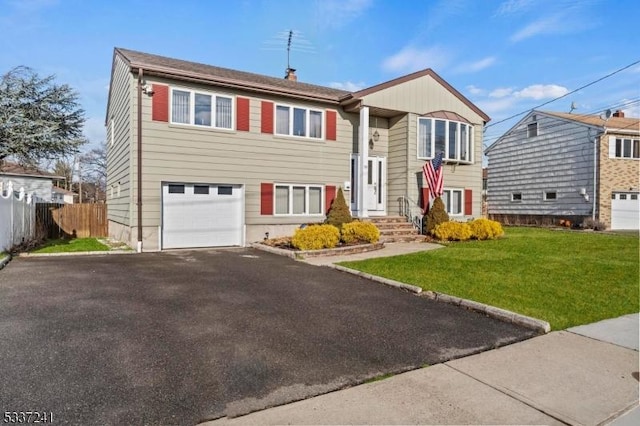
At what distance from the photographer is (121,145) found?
14.1m

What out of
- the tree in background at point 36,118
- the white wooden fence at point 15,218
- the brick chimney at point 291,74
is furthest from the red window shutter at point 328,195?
the tree in background at point 36,118

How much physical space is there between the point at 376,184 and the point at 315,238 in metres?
5.53

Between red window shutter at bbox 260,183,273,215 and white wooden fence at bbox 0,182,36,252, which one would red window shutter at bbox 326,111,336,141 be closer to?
red window shutter at bbox 260,183,273,215

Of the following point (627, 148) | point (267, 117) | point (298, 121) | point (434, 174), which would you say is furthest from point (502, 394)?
point (627, 148)

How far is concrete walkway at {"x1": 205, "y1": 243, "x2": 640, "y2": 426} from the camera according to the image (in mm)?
2852

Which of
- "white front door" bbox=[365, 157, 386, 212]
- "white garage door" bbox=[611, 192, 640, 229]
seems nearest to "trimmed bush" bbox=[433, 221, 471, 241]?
"white front door" bbox=[365, 157, 386, 212]

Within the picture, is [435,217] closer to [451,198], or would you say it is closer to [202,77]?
[451,198]

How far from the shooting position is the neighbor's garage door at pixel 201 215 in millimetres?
12430

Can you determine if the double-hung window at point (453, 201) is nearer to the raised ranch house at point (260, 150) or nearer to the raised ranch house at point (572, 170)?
the raised ranch house at point (260, 150)

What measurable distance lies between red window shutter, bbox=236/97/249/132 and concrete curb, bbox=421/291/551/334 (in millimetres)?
9181

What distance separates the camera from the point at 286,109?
1420 centimetres

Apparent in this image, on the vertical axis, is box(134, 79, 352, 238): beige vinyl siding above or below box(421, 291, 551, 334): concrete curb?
above

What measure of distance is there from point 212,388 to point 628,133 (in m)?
27.2

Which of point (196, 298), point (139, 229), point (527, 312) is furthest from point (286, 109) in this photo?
point (527, 312)
